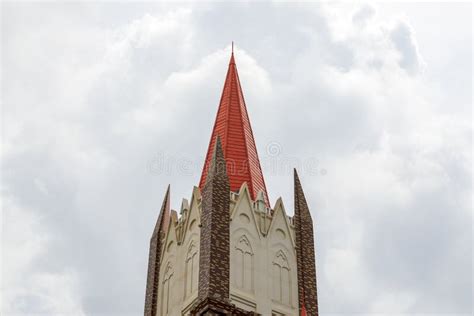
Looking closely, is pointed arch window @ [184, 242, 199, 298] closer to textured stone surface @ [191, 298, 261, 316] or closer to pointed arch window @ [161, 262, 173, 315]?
pointed arch window @ [161, 262, 173, 315]

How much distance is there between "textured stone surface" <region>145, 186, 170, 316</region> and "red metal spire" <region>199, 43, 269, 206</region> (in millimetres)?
3175

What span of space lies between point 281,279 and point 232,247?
308cm

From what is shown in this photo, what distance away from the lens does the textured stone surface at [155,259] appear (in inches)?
1697

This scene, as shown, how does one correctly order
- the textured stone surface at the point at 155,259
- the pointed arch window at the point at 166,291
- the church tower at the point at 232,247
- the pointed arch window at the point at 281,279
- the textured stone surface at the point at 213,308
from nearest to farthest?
1. the textured stone surface at the point at 213,308
2. the church tower at the point at 232,247
3. the pointed arch window at the point at 281,279
4. the pointed arch window at the point at 166,291
5. the textured stone surface at the point at 155,259

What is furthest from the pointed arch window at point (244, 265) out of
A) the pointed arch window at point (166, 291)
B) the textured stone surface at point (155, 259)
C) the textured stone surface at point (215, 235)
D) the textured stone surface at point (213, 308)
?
the textured stone surface at point (155, 259)

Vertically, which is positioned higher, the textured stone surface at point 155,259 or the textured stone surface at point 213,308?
the textured stone surface at point 155,259

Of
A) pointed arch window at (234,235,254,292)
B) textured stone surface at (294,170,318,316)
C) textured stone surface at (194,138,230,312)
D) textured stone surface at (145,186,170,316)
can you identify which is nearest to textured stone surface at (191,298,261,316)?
textured stone surface at (194,138,230,312)

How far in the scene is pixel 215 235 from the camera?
39.8 metres

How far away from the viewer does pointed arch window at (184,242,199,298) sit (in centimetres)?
4009

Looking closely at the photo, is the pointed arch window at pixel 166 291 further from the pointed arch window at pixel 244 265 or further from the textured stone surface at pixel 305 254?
the textured stone surface at pixel 305 254

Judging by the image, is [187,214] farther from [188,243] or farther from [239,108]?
[239,108]

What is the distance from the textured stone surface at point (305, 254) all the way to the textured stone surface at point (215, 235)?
14.9 feet

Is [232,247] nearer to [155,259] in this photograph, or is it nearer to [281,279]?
[281,279]

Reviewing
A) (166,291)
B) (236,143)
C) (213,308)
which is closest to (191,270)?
(166,291)
